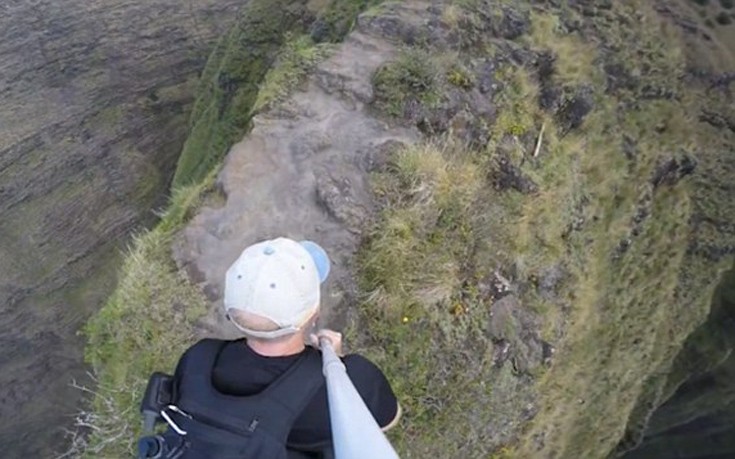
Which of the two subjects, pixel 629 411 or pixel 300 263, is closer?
pixel 300 263

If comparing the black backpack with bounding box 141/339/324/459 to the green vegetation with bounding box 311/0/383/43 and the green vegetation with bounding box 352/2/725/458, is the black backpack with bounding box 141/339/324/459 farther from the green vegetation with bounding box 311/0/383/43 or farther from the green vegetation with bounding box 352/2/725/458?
the green vegetation with bounding box 311/0/383/43

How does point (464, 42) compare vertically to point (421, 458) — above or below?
above

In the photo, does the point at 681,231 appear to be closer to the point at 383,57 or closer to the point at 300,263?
the point at 383,57

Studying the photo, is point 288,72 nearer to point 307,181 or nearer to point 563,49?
point 307,181

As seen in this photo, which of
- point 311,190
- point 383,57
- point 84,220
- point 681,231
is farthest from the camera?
point 84,220

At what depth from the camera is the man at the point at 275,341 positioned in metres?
2.88

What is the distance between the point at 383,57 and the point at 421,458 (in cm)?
411

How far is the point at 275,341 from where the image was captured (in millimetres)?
2990

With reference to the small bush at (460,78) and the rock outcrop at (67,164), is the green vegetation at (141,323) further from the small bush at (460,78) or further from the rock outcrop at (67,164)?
the rock outcrop at (67,164)

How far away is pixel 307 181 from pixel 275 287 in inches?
167

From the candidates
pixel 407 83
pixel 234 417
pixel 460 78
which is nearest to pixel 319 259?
pixel 234 417

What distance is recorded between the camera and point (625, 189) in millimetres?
10070

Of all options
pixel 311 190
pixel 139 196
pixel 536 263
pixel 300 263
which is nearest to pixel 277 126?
pixel 311 190

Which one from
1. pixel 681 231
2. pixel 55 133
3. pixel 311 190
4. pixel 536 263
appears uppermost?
pixel 311 190
